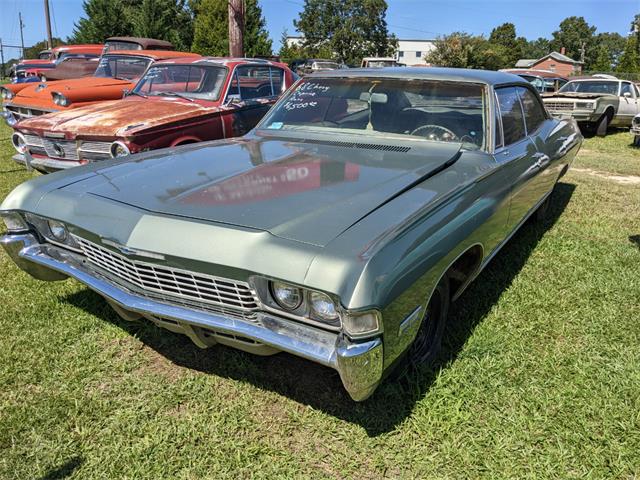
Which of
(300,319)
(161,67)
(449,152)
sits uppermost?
(161,67)

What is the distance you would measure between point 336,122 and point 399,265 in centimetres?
179

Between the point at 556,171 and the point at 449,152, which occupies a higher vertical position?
the point at 449,152

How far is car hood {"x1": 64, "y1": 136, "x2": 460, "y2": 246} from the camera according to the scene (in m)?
1.99

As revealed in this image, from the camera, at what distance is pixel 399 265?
1786 mm

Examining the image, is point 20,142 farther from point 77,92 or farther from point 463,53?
point 463,53

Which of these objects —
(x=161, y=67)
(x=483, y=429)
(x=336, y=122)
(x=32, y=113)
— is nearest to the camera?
(x=483, y=429)

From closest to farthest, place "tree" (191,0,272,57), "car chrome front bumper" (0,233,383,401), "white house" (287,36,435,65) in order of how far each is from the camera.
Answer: "car chrome front bumper" (0,233,383,401) → "tree" (191,0,272,57) → "white house" (287,36,435,65)

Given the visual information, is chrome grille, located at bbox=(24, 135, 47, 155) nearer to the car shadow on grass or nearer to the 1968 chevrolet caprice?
the car shadow on grass

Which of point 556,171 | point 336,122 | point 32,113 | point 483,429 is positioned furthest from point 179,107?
point 483,429

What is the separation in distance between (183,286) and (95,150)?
11.0 ft

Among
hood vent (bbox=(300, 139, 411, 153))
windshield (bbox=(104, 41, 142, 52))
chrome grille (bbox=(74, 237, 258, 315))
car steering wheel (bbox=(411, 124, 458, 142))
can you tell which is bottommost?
chrome grille (bbox=(74, 237, 258, 315))

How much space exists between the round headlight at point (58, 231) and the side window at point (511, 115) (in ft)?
8.35

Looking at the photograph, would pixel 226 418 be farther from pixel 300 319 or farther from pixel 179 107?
pixel 179 107

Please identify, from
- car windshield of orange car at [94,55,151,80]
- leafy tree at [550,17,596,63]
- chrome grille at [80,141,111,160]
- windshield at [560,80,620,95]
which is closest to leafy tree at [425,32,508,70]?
windshield at [560,80,620,95]
